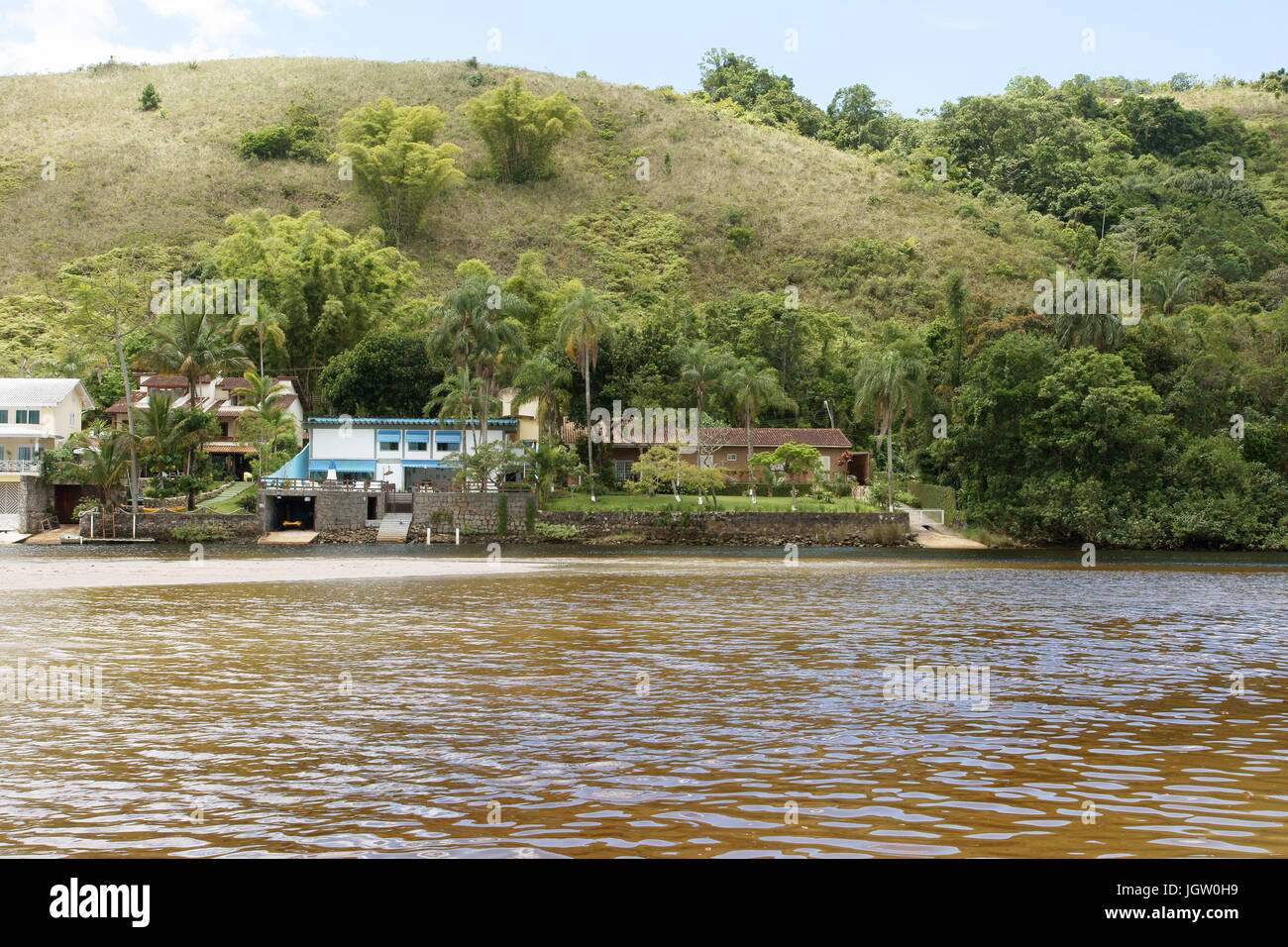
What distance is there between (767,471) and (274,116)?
123191mm

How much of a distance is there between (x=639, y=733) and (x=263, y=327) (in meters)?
70.7

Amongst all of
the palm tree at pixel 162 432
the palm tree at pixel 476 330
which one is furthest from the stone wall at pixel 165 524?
the palm tree at pixel 476 330

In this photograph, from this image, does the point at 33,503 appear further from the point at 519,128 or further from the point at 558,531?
the point at 519,128

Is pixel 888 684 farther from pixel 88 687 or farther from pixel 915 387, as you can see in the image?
pixel 915 387

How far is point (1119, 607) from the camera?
31281 millimetres

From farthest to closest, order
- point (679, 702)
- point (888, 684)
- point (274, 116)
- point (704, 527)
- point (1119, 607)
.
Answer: point (274, 116) → point (704, 527) → point (1119, 607) → point (888, 684) → point (679, 702)

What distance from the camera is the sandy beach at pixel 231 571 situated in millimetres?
37312

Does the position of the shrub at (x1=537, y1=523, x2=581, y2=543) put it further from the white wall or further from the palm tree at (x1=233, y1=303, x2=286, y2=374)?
the palm tree at (x1=233, y1=303, x2=286, y2=374)

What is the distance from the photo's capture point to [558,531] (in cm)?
6341

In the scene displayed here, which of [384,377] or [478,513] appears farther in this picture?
[384,377]

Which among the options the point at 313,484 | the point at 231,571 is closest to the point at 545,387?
the point at 313,484

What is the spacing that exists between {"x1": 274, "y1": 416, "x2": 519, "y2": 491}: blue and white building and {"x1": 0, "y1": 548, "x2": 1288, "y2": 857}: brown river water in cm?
4353

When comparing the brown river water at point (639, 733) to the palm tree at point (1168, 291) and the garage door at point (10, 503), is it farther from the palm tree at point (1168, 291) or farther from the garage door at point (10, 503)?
the palm tree at point (1168, 291)
